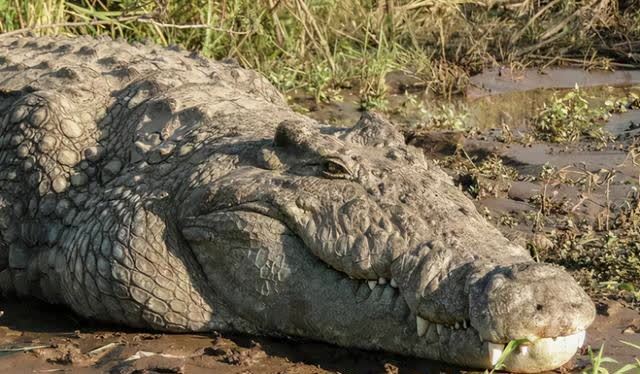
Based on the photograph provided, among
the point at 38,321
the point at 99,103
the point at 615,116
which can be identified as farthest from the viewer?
the point at 615,116

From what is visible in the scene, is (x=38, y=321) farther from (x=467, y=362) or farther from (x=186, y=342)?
(x=467, y=362)

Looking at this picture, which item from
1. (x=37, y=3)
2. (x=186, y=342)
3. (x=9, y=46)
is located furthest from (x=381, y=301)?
(x=37, y=3)

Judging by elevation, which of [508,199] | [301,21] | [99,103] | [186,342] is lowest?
[186,342]

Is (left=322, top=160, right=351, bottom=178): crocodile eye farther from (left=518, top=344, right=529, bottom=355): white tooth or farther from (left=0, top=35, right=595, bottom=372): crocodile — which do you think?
(left=518, top=344, right=529, bottom=355): white tooth

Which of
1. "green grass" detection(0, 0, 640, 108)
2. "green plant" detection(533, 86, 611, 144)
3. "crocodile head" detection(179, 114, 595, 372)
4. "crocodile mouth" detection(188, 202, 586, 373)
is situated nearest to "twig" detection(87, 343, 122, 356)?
"crocodile head" detection(179, 114, 595, 372)

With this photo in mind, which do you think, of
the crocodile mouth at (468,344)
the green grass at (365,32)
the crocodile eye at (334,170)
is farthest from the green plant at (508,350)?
the green grass at (365,32)

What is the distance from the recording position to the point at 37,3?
7824mm

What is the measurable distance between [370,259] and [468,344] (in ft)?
1.70

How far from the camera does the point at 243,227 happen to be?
4496 mm

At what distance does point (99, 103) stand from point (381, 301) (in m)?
2.15

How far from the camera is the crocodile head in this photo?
12.5 feet

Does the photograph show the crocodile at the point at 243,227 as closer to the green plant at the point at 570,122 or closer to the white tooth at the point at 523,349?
the white tooth at the point at 523,349

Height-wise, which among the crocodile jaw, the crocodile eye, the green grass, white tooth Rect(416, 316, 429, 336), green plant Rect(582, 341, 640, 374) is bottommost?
green plant Rect(582, 341, 640, 374)

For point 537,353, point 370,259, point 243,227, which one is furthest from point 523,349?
point 243,227
